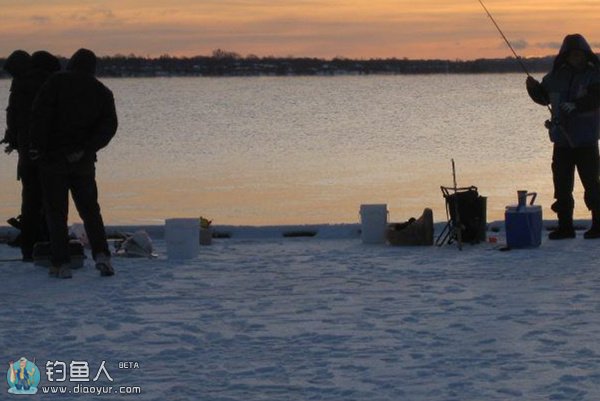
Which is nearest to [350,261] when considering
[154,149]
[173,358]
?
[173,358]

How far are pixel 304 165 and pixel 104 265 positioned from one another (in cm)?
1596

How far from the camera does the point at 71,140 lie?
8.22 metres

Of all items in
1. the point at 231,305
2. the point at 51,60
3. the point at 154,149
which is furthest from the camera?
the point at 154,149

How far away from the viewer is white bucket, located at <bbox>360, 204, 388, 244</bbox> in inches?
384

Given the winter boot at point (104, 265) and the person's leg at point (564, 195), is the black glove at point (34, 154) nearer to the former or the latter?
the winter boot at point (104, 265)

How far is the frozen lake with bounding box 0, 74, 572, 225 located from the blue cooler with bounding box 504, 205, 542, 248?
5521mm

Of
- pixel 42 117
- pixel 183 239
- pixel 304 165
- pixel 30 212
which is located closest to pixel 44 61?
pixel 42 117

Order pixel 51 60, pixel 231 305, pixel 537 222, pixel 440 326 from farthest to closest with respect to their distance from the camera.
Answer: pixel 537 222, pixel 51 60, pixel 231 305, pixel 440 326

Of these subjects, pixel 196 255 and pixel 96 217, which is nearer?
pixel 96 217

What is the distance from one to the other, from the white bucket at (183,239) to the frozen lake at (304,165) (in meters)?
5.99

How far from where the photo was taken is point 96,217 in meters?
8.39

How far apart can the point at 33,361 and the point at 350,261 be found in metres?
3.29

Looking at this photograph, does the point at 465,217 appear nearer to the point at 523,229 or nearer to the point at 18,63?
the point at 523,229

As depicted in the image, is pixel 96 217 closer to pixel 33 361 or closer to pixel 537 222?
pixel 33 361
